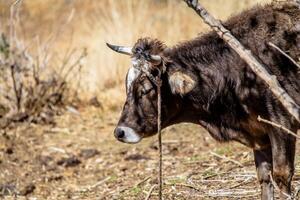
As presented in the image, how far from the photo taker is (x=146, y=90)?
764cm

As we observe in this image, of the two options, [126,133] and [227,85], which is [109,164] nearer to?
[126,133]

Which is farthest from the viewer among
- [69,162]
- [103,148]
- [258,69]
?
[103,148]

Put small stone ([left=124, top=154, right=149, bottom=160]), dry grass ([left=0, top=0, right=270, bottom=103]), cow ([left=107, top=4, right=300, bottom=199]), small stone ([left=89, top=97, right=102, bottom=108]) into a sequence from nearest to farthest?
1. cow ([left=107, top=4, right=300, bottom=199])
2. small stone ([left=124, top=154, right=149, bottom=160])
3. small stone ([left=89, top=97, right=102, bottom=108])
4. dry grass ([left=0, top=0, right=270, bottom=103])

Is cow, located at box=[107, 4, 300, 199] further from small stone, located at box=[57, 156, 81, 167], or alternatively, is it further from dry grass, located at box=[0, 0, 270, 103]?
dry grass, located at box=[0, 0, 270, 103]

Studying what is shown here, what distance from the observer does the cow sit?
24.3 feet

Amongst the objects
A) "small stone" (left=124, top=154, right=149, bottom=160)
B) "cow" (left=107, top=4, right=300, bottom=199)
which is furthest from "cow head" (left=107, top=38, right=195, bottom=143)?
"small stone" (left=124, top=154, right=149, bottom=160)

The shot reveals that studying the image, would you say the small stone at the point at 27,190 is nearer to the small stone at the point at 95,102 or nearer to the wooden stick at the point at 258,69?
the small stone at the point at 95,102

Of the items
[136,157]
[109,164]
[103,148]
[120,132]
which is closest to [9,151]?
[103,148]

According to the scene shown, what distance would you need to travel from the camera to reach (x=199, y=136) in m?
11.4

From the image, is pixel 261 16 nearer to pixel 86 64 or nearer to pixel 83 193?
pixel 83 193

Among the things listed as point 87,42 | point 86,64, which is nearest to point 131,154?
point 86,64

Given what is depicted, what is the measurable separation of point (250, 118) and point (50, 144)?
502cm

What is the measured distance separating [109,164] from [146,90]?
3405mm

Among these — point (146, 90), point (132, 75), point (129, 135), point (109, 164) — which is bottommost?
point (109, 164)
